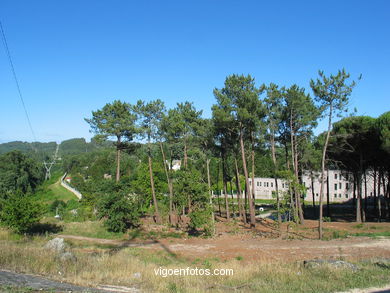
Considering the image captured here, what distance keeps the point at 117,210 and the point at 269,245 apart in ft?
39.6

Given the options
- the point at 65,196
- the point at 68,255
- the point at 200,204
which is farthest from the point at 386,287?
the point at 65,196

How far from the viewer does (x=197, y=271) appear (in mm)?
12570

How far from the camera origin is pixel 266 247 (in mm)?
19016

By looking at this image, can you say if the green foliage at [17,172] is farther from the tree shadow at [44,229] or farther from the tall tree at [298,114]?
the tall tree at [298,114]

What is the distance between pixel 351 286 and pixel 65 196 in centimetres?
7635

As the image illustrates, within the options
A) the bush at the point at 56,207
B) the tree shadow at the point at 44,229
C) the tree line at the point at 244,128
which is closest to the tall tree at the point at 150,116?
the tree line at the point at 244,128

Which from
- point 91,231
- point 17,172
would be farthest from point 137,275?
point 17,172

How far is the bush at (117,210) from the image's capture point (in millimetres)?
24938

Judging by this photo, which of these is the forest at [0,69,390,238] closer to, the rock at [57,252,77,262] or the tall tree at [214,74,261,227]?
the tall tree at [214,74,261,227]

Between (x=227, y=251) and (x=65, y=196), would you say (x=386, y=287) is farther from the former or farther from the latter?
(x=65, y=196)

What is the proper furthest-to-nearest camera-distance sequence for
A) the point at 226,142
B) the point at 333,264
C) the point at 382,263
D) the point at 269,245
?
the point at 226,142 < the point at 269,245 < the point at 382,263 < the point at 333,264

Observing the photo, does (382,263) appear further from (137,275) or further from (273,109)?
(273,109)

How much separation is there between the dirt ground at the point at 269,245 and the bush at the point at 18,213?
335cm

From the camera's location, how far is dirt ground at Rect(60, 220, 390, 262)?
52.6ft
